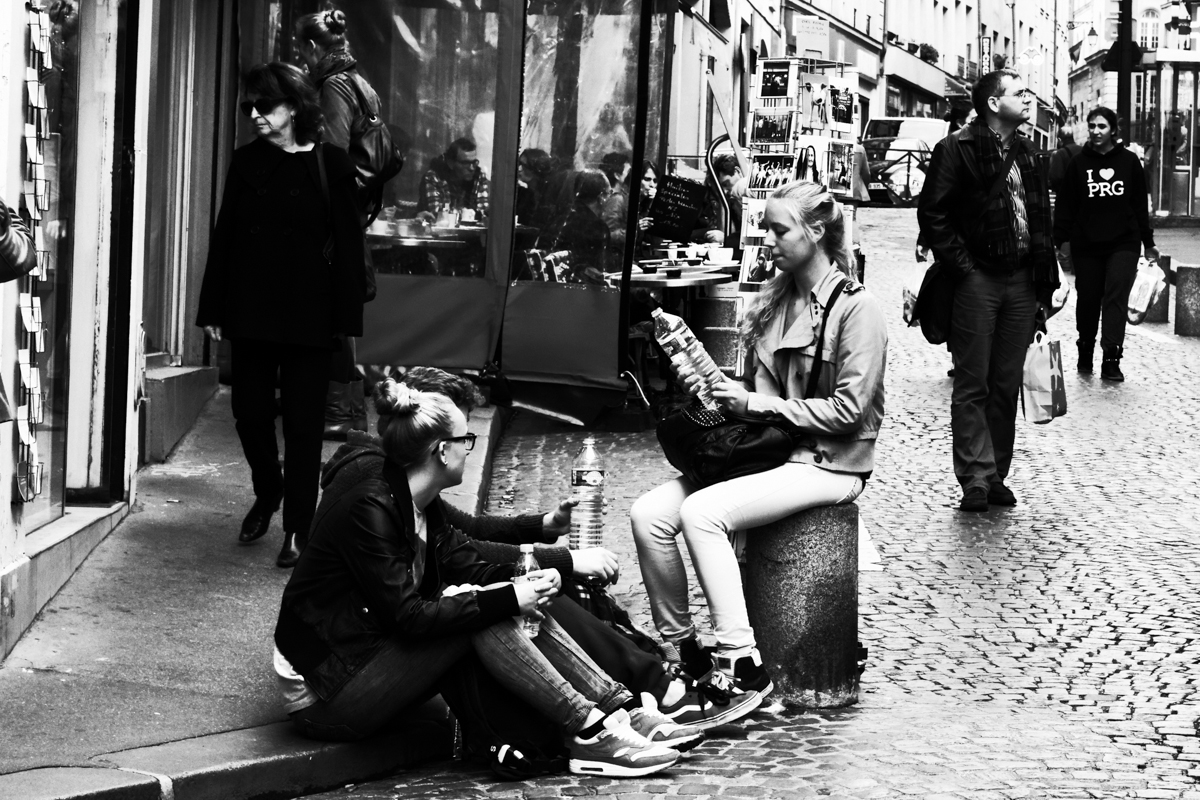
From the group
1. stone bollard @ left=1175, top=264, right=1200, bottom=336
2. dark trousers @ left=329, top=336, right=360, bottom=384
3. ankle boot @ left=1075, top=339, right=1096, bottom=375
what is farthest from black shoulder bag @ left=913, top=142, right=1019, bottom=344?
stone bollard @ left=1175, top=264, right=1200, bottom=336

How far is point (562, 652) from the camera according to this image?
16.3 ft

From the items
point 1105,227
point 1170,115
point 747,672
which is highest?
point 1170,115

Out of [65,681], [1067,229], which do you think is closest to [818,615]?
[65,681]

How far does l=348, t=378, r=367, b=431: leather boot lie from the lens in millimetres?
9547

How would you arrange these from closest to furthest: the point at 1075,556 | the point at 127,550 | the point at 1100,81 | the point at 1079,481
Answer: the point at 127,550 → the point at 1075,556 → the point at 1079,481 → the point at 1100,81

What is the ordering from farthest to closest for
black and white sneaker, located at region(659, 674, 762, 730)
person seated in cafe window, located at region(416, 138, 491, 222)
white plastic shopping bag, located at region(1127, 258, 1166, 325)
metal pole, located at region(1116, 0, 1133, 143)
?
metal pole, located at region(1116, 0, 1133, 143) → white plastic shopping bag, located at region(1127, 258, 1166, 325) → person seated in cafe window, located at region(416, 138, 491, 222) → black and white sneaker, located at region(659, 674, 762, 730)

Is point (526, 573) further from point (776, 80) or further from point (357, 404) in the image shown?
point (776, 80)

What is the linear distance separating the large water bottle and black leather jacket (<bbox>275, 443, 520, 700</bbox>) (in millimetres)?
864

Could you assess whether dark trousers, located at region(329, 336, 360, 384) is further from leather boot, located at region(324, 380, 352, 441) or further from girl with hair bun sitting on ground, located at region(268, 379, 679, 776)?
girl with hair bun sitting on ground, located at region(268, 379, 679, 776)

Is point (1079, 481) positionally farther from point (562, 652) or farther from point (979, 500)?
point (562, 652)

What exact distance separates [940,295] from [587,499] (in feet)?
11.1

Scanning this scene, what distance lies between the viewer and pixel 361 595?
15.9ft

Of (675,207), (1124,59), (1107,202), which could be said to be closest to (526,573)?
(675,207)

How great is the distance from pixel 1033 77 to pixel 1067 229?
62527 mm
